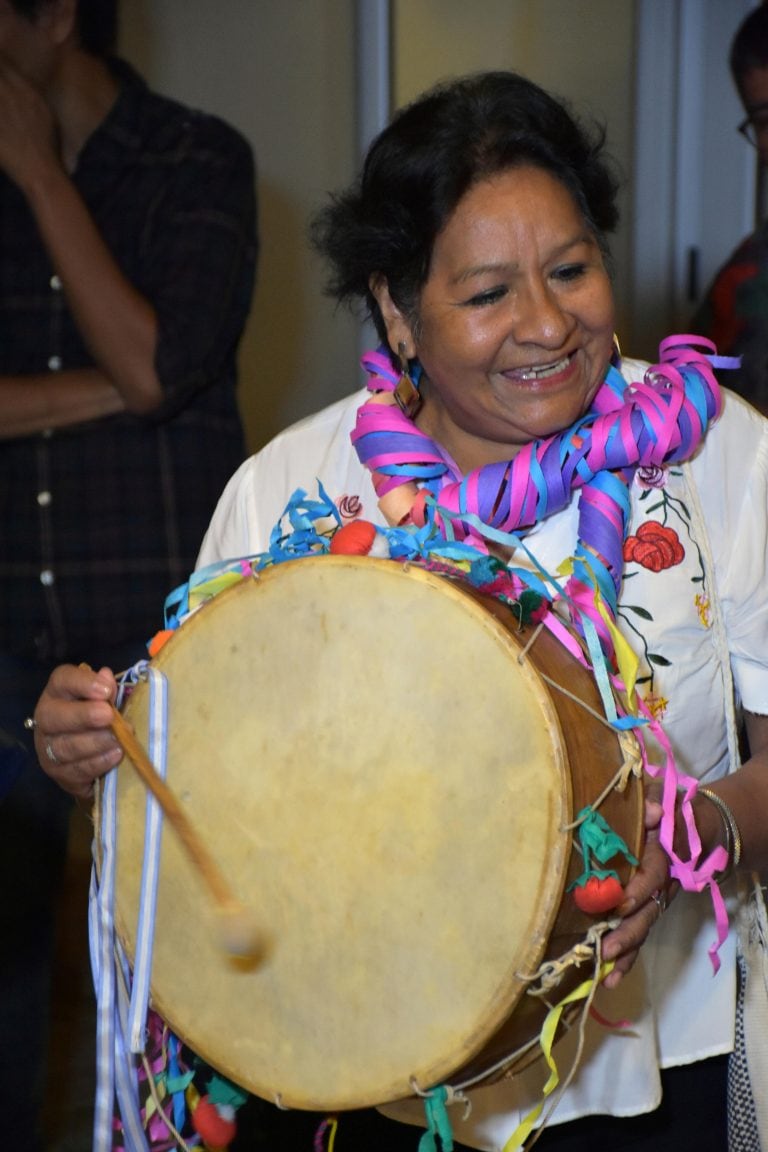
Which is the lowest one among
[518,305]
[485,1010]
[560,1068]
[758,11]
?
[560,1068]

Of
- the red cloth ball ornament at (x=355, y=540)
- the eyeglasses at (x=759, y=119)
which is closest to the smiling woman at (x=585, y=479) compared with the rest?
the red cloth ball ornament at (x=355, y=540)

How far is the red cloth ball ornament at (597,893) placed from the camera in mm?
1249

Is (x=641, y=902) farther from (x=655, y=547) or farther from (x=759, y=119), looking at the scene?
(x=759, y=119)

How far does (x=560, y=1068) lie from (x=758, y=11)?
244cm

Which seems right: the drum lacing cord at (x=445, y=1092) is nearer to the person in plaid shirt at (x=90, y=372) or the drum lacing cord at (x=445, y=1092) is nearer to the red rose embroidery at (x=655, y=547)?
the red rose embroidery at (x=655, y=547)

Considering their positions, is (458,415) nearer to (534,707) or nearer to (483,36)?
(534,707)

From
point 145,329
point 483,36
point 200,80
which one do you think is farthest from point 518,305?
point 483,36

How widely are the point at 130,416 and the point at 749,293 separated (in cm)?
121

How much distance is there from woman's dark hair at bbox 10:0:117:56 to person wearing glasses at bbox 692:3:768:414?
1181mm

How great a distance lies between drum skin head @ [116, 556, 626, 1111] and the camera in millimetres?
1259

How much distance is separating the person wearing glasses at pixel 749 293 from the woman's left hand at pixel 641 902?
1680 mm

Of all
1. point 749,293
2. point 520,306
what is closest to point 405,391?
point 520,306

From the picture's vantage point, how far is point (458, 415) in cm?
174

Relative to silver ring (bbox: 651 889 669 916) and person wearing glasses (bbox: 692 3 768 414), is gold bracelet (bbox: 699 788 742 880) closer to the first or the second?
silver ring (bbox: 651 889 669 916)
